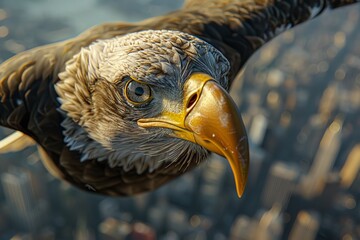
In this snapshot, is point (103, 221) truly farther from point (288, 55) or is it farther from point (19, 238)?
point (288, 55)

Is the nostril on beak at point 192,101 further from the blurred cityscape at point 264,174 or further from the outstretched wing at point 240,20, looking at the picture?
the blurred cityscape at point 264,174

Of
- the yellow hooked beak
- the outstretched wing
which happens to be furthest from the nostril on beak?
the outstretched wing

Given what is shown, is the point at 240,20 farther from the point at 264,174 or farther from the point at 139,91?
the point at 264,174

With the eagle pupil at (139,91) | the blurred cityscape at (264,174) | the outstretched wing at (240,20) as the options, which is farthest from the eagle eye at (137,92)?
the blurred cityscape at (264,174)

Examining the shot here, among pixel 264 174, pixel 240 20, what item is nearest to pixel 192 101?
pixel 240 20

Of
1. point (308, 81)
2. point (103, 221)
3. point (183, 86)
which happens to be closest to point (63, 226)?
point (103, 221)

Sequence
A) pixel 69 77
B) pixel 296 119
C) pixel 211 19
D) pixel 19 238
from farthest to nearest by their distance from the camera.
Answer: pixel 296 119 → pixel 19 238 → pixel 211 19 → pixel 69 77
